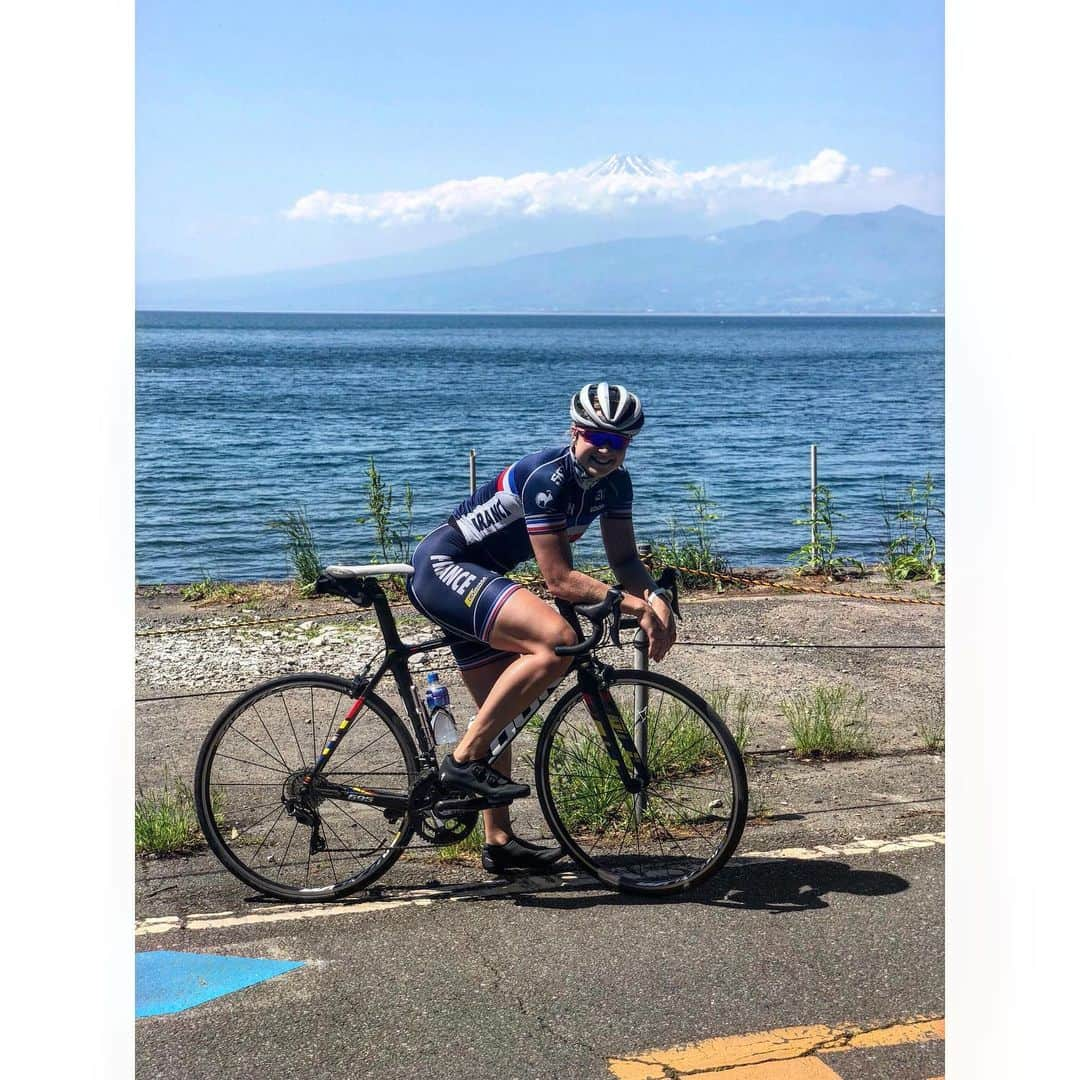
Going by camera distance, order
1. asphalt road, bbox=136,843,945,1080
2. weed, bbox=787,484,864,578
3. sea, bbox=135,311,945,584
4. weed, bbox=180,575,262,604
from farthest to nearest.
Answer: sea, bbox=135,311,945,584 < weed, bbox=787,484,864,578 < weed, bbox=180,575,262,604 < asphalt road, bbox=136,843,945,1080

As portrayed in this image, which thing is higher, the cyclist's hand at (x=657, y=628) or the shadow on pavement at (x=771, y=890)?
the cyclist's hand at (x=657, y=628)

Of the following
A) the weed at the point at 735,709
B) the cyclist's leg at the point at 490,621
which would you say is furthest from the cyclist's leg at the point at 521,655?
the weed at the point at 735,709

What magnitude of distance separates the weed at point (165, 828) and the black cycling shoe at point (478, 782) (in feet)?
3.48

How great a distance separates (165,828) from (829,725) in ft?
10.7

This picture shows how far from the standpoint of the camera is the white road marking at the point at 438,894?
16.2 feet

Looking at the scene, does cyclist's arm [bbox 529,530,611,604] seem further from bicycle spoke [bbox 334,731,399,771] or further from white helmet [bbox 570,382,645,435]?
bicycle spoke [bbox 334,731,399,771]

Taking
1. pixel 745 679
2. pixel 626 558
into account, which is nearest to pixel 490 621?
pixel 626 558

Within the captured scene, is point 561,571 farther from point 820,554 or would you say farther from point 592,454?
point 820,554

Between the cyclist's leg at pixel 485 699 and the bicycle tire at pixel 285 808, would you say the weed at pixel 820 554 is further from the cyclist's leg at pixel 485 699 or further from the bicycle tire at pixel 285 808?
the cyclist's leg at pixel 485 699

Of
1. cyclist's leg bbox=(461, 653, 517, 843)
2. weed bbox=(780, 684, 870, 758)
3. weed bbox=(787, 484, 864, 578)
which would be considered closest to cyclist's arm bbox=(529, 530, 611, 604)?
cyclist's leg bbox=(461, 653, 517, 843)

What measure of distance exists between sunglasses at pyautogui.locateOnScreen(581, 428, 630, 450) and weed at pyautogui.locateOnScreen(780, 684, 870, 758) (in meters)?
2.62

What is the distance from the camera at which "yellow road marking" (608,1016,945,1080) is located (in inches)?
147
